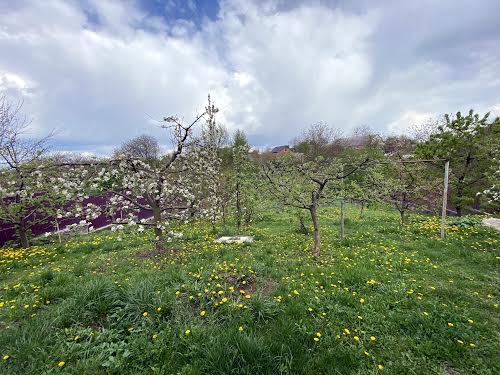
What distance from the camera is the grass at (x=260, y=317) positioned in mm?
2213

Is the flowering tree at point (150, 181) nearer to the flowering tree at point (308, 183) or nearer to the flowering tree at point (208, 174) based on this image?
the flowering tree at point (208, 174)

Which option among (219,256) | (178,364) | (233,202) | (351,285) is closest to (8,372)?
(178,364)

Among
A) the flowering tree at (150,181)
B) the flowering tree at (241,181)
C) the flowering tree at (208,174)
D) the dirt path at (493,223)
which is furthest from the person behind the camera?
the flowering tree at (241,181)

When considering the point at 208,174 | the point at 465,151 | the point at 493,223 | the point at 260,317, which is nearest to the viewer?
the point at 260,317

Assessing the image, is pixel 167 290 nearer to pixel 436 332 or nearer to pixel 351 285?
→ pixel 351 285

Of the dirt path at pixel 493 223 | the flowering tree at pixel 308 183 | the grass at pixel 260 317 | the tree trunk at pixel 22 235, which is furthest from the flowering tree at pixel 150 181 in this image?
the dirt path at pixel 493 223

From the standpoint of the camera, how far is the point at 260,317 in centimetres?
286

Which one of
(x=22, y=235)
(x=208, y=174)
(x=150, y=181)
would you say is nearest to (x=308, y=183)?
(x=208, y=174)

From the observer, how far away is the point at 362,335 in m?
2.62

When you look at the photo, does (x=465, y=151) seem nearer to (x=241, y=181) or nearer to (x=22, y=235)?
(x=241, y=181)

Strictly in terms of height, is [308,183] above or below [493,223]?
above

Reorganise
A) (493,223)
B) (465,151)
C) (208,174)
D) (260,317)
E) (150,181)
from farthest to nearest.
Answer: (465,151) < (493,223) < (208,174) < (150,181) < (260,317)

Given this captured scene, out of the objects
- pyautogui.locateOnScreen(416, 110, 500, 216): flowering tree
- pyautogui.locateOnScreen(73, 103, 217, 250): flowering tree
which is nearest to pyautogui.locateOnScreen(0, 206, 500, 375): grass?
pyautogui.locateOnScreen(73, 103, 217, 250): flowering tree

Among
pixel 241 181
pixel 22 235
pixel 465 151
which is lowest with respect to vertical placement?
pixel 22 235
